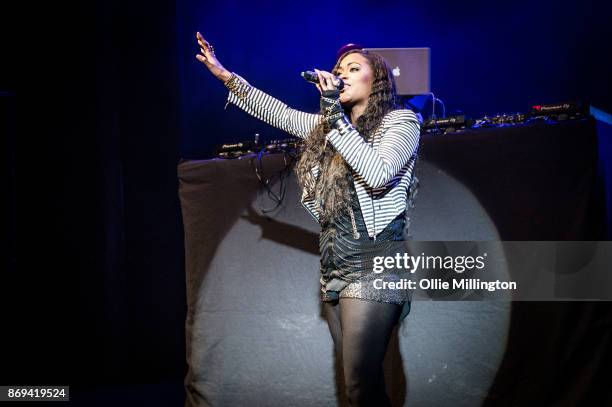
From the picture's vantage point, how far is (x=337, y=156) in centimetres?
208

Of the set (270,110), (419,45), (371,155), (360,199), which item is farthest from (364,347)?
(419,45)

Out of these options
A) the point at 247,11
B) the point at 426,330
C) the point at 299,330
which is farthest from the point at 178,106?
the point at 426,330

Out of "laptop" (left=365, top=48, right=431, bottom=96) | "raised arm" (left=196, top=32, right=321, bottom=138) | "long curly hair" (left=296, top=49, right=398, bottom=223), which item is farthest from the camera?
"laptop" (left=365, top=48, right=431, bottom=96)

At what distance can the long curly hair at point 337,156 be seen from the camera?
200 cm

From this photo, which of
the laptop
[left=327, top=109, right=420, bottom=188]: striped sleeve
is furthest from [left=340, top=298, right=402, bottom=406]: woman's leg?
the laptop

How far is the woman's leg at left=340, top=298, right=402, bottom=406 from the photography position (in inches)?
73.1

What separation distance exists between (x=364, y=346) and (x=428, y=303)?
3.45 feet

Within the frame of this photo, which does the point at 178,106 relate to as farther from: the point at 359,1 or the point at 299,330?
the point at 299,330

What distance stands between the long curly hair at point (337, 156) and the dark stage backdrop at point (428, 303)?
2.54 ft

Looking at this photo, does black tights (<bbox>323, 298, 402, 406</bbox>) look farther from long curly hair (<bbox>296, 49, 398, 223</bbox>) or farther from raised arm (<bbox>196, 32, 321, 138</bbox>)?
raised arm (<bbox>196, 32, 321, 138</bbox>)

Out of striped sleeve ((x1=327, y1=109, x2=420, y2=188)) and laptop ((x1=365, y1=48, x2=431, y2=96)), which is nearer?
striped sleeve ((x1=327, y1=109, x2=420, y2=188))

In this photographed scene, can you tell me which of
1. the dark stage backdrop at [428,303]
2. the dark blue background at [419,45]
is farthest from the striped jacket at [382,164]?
the dark blue background at [419,45]

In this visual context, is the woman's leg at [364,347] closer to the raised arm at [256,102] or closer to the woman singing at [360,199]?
the woman singing at [360,199]

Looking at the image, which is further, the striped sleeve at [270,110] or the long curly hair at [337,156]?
the striped sleeve at [270,110]
